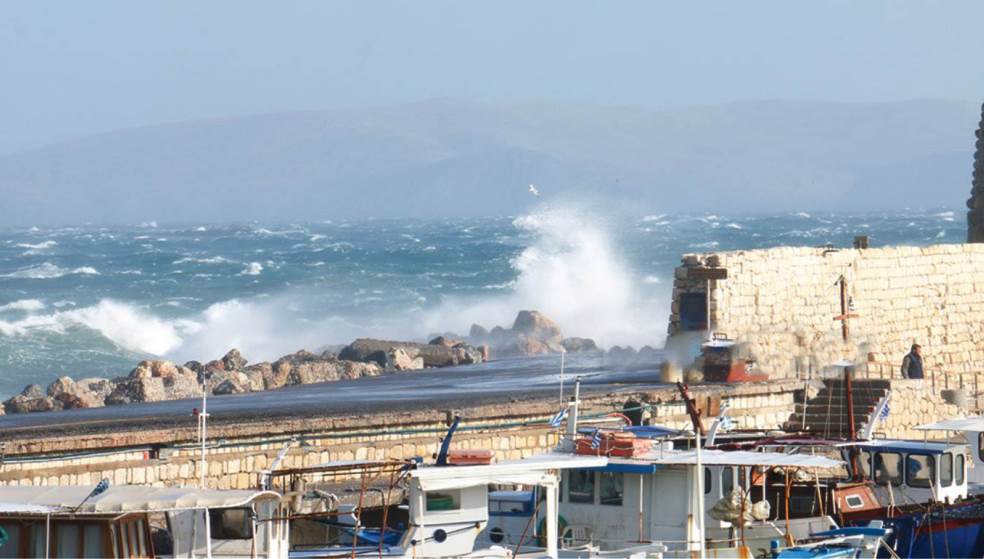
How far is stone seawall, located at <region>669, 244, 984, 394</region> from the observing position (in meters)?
24.2

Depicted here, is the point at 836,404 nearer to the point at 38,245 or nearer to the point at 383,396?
the point at 383,396

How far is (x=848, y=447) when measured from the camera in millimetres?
16766

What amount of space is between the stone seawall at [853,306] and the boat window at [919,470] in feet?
22.2

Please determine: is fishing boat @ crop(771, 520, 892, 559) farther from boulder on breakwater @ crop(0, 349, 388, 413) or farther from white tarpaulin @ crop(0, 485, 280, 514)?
boulder on breakwater @ crop(0, 349, 388, 413)

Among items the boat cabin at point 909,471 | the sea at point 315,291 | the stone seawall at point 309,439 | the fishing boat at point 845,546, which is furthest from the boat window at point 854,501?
the sea at point 315,291

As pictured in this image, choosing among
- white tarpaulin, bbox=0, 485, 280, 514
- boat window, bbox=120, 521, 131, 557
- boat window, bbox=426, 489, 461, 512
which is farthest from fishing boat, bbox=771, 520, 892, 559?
boat window, bbox=120, 521, 131, 557

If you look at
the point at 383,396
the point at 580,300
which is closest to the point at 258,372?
the point at 383,396

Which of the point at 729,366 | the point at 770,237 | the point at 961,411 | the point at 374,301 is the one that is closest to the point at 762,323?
the point at 729,366

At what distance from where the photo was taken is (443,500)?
13.8 m

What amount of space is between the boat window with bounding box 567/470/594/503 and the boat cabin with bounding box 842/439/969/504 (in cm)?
274

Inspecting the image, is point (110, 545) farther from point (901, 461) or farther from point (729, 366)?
point (729, 366)

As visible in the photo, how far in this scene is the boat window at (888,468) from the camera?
16.9 meters

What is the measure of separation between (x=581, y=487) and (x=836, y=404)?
8.54 metres

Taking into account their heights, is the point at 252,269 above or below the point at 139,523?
above
